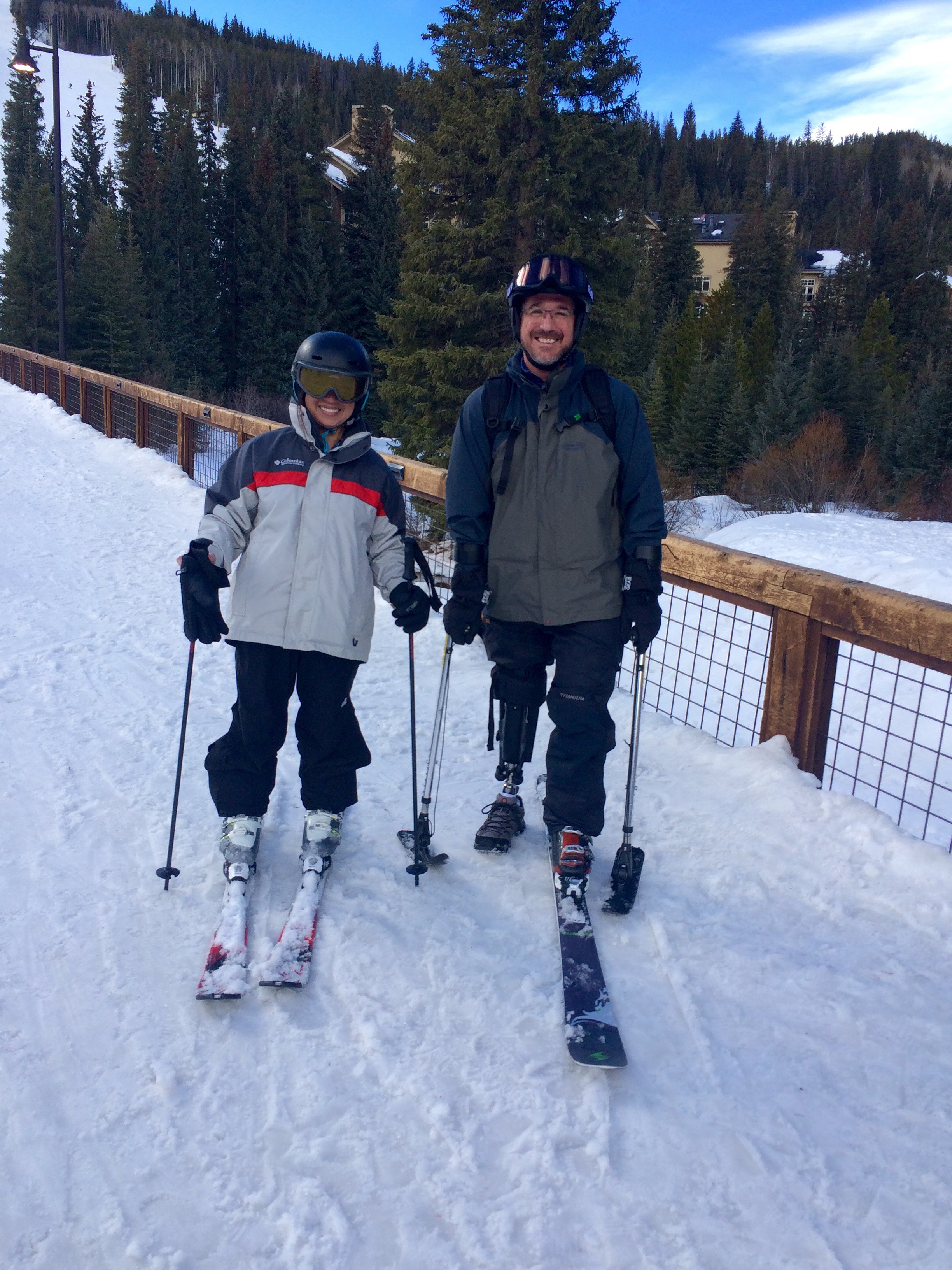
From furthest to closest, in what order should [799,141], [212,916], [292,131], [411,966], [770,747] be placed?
1. [799,141]
2. [292,131]
3. [770,747]
4. [212,916]
5. [411,966]

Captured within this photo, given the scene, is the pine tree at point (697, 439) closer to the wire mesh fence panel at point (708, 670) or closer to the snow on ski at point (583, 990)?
the wire mesh fence panel at point (708, 670)

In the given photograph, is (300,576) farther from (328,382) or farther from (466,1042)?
(466,1042)

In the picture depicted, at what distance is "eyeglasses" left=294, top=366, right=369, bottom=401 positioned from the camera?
280cm

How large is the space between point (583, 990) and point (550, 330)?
1.92 m

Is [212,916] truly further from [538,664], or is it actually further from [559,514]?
[559,514]

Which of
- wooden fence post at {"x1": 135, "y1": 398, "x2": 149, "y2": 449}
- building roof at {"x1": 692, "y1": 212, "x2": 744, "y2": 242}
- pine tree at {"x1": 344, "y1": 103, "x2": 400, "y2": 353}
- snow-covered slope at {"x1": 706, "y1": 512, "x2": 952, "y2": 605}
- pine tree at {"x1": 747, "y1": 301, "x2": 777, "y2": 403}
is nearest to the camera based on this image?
snow-covered slope at {"x1": 706, "y1": 512, "x2": 952, "y2": 605}

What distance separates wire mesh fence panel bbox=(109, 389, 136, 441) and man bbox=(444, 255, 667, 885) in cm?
987

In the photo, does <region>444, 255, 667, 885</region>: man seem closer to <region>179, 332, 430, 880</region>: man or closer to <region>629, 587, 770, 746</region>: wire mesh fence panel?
<region>179, 332, 430, 880</region>: man

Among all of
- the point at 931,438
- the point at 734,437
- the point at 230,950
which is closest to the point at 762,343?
the point at 734,437

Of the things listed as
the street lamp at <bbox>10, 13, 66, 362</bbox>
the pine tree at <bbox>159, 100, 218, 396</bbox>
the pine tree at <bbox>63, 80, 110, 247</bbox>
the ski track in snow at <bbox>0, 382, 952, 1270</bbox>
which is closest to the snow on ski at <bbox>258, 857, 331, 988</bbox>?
the ski track in snow at <bbox>0, 382, 952, 1270</bbox>

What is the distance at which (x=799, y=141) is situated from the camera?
357 feet

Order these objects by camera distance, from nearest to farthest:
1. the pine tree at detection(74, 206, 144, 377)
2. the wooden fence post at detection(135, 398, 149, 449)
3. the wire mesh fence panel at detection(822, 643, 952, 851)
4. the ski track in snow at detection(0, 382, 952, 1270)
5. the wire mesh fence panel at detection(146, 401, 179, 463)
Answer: the ski track in snow at detection(0, 382, 952, 1270)
the wire mesh fence panel at detection(822, 643, 952, 851)
the wire mesh fence panel at detection(146, 401, 179, 463)
the wooden fence post at detection(135, 398, 149, 449)
the pine tree at detection(74, 206, 144, 377)

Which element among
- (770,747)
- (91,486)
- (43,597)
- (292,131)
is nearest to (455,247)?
(91,486)

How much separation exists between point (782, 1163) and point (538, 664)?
1595 mm
